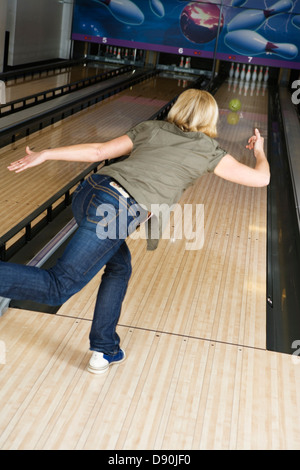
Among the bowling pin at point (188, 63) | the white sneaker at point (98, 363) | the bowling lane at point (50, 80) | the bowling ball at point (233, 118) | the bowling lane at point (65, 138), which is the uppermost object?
the bowling pin at point (188, 63)

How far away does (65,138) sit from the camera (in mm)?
5449

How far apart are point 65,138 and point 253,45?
5.98 metres

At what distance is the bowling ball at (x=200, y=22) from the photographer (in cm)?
1007

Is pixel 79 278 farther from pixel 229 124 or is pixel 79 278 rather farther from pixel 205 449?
pixel 229 124

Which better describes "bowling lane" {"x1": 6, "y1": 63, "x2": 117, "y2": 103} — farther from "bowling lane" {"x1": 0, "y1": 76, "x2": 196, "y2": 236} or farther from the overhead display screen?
"bowling lane" {"x1": 0, "y1": 76, "x2": 196, "y2": 236}

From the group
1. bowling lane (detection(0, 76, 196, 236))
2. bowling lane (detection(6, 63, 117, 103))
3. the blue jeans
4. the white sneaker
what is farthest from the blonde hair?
bowling lane (detection(6, 63, 117, 103))

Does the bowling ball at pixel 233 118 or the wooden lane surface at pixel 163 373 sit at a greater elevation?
the bowling ball at pixel 233 118

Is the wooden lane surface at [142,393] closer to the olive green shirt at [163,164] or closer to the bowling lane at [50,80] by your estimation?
the olive green shirt at [163,164]

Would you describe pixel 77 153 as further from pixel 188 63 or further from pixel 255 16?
pixel 188 63

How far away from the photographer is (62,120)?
6238 millimetres

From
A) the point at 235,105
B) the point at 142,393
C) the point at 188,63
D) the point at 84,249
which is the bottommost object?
the point at 142,393

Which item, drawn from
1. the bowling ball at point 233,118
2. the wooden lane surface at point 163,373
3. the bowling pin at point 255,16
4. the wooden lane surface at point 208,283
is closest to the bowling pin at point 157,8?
the bowling pin at point 255,16

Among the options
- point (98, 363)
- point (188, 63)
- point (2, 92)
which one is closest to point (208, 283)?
point (98, 363)

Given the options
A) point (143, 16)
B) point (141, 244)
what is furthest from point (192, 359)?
point (143, 16)
